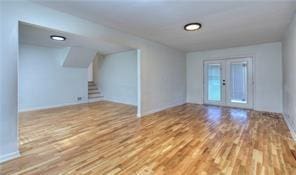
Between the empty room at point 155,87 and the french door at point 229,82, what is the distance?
0.04m

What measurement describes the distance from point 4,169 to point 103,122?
7.19 ft

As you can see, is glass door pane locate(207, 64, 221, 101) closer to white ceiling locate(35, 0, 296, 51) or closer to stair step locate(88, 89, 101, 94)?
white ceiling locate(35, 0, 296, 51)

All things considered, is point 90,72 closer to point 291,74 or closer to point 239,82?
point 239,82

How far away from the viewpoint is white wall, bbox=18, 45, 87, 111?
543 cm

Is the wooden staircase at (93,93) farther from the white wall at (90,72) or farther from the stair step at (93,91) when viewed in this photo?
the white wall at (90,72)

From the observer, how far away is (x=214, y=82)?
20.9 ft

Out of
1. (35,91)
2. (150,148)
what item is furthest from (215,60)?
(35,91)

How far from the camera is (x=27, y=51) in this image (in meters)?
5.47

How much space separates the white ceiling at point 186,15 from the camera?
8.22 feet

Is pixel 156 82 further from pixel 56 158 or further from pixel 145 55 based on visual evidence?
pixel 56 158

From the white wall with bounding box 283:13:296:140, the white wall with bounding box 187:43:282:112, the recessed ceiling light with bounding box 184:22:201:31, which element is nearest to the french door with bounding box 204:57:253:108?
the white wall with bounding box 187:43:282:112

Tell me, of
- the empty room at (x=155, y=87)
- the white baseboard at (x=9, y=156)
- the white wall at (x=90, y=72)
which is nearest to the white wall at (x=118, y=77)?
the empty room at (x=155, y=87)

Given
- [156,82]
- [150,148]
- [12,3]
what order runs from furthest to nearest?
1. [156,82]
2. [150,148]
3. [12,3]

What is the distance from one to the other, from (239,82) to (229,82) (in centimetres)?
33
